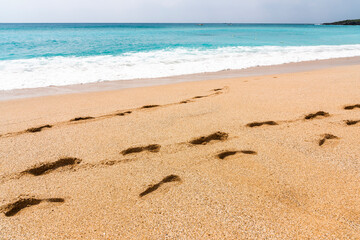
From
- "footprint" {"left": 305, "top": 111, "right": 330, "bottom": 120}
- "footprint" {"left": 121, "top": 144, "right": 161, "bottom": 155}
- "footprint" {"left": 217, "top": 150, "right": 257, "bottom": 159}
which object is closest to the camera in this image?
"footprint" {"left": 217, "top": 150, "right": 257, "bottom": 159}

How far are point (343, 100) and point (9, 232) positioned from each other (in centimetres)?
436

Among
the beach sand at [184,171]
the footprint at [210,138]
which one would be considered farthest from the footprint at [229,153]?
the footprint at [210,138]

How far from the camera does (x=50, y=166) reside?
93.3 inches

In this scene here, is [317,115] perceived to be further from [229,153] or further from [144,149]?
[144,149]

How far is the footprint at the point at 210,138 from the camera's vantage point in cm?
274

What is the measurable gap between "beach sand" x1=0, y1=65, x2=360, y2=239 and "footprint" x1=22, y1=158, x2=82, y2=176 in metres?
0.01

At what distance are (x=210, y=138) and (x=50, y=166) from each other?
1.59m

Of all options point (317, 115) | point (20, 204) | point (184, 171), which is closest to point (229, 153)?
point (184, 171)

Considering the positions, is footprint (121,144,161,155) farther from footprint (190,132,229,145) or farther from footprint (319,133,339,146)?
footprint (319,133,339,146)

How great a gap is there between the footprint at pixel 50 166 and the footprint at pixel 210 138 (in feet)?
3.84

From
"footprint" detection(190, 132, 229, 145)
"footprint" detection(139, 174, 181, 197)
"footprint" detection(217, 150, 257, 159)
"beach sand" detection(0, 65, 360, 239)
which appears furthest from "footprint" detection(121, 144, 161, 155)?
"footprint" detection(217, 150, 257, 159)

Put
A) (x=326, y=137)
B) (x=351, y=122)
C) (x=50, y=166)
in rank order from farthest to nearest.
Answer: (x=351, y=122), (x=326, y=137), (x=50, y=166)

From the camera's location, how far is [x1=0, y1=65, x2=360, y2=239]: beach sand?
5.29 ft

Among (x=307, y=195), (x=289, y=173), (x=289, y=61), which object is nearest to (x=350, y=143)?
(x=289, y=173)
